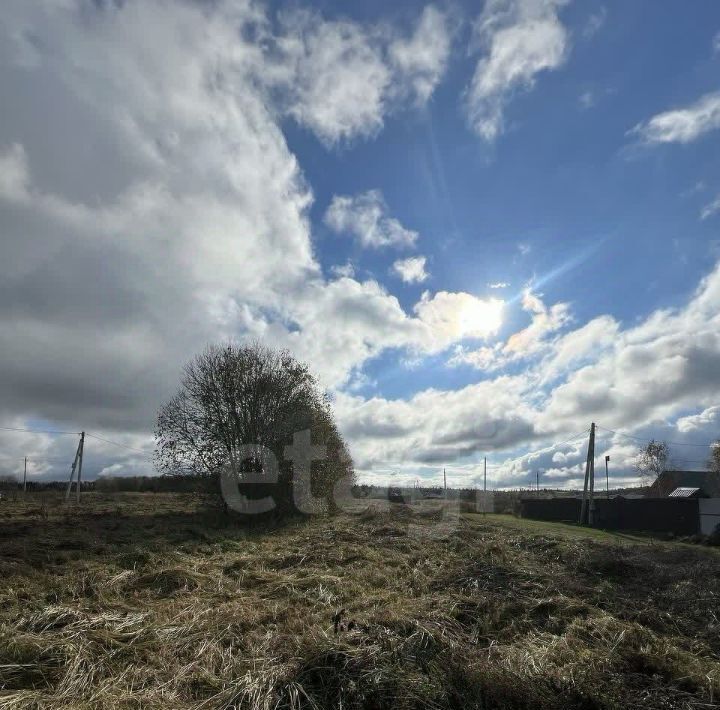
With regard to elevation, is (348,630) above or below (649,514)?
below

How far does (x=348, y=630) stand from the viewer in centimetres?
529

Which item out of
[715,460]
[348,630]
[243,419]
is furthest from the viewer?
[715,460]

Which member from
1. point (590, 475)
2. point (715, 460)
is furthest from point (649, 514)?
point (715, 460)

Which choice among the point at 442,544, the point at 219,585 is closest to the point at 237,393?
the point at 442,544

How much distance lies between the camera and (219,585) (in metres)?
7.91

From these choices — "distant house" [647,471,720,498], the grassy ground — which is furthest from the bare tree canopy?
"distant house" [647,471,720,498]

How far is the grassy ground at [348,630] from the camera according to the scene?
13.3ft

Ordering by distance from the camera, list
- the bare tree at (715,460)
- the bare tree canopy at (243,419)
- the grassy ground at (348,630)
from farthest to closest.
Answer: the bare tree at (715,460), the bare tree canopy at (243,419), the grassy ground at (348,630)

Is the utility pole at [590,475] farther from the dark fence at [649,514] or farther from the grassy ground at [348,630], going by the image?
the grassy ground at [348,630]

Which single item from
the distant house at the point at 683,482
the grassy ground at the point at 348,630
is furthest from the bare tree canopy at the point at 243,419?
the distant house at the point at 683,482

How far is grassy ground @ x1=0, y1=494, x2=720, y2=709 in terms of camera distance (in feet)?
13.3

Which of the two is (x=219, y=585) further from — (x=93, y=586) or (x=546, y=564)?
(x=546, y=564)

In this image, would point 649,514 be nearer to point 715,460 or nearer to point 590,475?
point 590,475

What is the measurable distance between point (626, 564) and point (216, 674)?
819 cm
